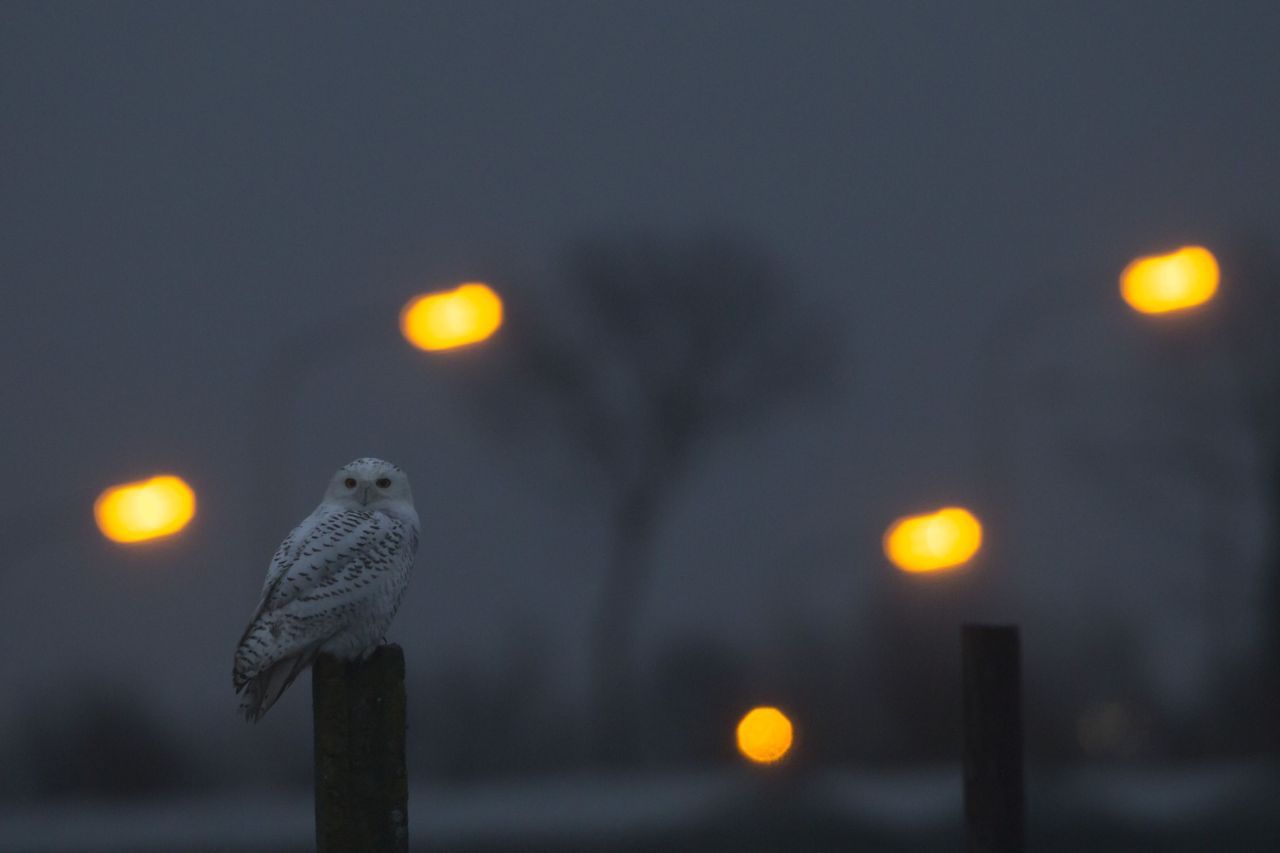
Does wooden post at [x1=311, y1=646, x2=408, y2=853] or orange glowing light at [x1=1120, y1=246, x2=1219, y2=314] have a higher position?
orange glowing light at [x1=1120, y1=246, x2=1219, y2=314]

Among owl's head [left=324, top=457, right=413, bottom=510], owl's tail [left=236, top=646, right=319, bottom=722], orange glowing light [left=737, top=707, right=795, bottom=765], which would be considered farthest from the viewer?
orange glowing light [left=737, top=707, right=795, bottom=765]

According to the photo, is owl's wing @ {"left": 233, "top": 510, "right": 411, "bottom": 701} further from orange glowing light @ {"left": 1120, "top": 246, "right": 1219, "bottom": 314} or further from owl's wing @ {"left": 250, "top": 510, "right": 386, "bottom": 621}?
orange glowing light @ {"left": 1120, "top": 246, "right": 1219, "bottom": 314}

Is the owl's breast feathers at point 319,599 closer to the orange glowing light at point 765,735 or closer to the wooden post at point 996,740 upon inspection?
the wooden post at point 996,740

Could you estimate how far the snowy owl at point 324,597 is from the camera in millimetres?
4691

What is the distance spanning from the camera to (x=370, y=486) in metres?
5.31

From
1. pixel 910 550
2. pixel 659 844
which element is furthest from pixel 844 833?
pixel 910 550

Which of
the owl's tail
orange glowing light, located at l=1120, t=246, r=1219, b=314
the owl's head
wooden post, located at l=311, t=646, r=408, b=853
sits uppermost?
orange glowing light, located at l=1120, t=246, r=1219, b=314

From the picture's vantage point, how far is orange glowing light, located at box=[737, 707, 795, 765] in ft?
31.1

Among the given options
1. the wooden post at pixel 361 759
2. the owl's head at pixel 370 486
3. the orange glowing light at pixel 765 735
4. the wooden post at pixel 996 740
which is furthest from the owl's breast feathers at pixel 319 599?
the orange glowing light at pixel 765 735

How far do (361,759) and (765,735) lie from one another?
240 inches

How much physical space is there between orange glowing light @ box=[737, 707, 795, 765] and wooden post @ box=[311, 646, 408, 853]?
225 inches

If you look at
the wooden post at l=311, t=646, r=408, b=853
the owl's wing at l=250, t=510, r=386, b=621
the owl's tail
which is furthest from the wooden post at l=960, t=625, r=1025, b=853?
the owl's tail

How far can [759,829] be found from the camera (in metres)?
11.1

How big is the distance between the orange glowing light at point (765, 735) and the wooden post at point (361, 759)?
225 inches
